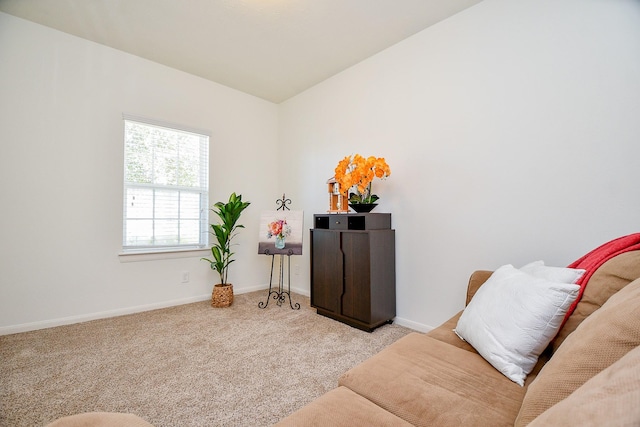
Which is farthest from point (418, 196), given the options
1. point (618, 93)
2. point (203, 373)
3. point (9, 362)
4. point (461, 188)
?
point (9, 362)

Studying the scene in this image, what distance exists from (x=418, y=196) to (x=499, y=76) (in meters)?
1.20

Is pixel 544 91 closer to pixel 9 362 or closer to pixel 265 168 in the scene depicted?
pixel 265 168

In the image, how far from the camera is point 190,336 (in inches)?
103

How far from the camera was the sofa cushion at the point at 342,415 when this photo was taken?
2.92 ft

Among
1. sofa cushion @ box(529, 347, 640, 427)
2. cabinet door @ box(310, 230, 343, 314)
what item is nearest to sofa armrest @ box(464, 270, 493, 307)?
cabinet door @ box(310, 230, 343, 314)

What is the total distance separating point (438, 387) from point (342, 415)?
0.42 m

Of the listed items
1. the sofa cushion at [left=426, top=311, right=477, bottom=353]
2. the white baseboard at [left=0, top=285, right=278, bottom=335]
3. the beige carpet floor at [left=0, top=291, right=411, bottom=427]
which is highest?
the sofa cushion at [left=426, top=311, right=477, bottom=353]

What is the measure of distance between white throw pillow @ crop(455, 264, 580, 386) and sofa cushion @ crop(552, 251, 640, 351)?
0.11 metres

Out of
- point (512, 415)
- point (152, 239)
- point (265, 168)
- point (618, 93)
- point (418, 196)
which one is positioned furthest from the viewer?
point (265, 168)

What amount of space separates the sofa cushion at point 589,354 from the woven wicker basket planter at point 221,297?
128 inches

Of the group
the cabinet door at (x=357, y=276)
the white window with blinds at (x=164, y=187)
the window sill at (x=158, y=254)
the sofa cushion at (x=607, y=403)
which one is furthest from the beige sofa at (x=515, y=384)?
the white window with blinds at (x=164, y=187)

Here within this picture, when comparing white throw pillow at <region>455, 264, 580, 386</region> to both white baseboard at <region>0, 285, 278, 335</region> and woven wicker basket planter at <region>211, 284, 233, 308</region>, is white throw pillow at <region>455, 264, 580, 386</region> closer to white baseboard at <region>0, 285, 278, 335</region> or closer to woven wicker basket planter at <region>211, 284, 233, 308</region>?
woven wicker basket planter at <region>211, 284, 233, 308</region>

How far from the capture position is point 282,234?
3.53 meters

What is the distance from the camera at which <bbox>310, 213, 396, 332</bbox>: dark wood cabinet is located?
2.71m
